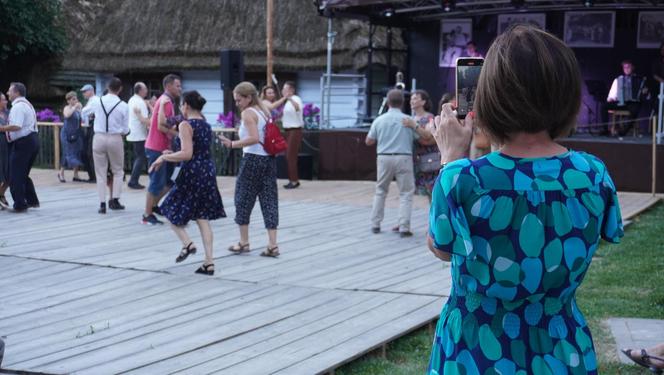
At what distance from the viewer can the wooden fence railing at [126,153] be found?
19094mm

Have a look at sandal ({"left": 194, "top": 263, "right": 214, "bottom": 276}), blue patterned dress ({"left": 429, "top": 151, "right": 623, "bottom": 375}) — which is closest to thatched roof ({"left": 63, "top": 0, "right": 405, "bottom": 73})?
sandal ({"left": 194, "top": 263, "right": 214, "bottom": 276})

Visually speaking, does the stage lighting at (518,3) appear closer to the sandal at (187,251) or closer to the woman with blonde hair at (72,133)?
the woman with blonde hair at (72,133)

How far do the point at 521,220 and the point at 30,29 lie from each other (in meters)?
27.4

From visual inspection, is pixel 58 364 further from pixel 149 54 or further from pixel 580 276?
pixel 149 54

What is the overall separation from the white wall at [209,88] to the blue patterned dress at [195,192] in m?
19.4

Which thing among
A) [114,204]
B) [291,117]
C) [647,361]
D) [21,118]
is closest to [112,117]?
[21,118]

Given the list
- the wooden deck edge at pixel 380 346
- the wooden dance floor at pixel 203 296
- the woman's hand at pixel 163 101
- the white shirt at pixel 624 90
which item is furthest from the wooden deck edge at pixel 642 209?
the wooden deck edge at pixel 380 346

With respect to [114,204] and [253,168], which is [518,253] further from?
[114,204]

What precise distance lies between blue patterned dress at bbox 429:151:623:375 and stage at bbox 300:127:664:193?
47.6 ft

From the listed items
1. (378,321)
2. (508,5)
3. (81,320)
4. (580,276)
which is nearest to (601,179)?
(580,276)

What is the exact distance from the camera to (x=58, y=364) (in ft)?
17.9

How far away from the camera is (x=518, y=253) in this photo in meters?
2.43

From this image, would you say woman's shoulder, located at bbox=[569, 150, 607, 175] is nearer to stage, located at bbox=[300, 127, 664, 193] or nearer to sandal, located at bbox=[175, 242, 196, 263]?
sandal, located at bbox=[175, 242, 196, 263]

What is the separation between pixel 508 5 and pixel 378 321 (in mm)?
14307
